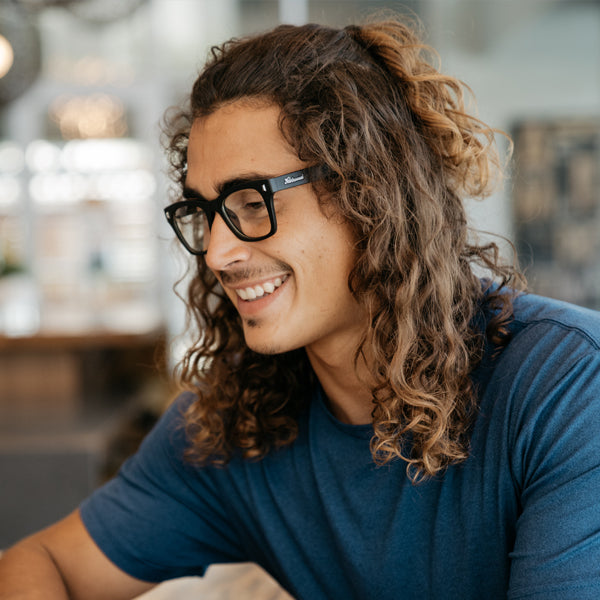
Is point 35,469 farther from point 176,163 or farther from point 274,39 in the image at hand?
point 274,39

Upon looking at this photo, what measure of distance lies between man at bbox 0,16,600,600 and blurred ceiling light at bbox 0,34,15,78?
2314mm

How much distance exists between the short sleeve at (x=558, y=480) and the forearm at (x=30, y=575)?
27.8 inches

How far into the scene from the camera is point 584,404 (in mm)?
891

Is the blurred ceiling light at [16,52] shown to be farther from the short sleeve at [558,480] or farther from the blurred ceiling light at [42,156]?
the short sleeve at [558,480]

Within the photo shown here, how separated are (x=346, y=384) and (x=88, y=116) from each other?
460 centimetres

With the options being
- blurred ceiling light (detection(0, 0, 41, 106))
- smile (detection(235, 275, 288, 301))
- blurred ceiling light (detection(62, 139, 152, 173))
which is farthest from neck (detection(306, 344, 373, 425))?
blurred ceiling light (detection(62, 139, 152, 173))

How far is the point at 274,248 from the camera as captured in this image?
1069 mm

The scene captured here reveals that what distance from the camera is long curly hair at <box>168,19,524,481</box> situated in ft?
3.40

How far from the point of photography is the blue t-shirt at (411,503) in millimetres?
863

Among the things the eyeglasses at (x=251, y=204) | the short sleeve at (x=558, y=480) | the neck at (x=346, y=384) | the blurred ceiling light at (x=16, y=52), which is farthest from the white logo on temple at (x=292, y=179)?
the blurred ceiling light at (x=16, y=52)

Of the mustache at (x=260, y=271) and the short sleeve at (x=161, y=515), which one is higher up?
the mustache at (x=260, y=271)

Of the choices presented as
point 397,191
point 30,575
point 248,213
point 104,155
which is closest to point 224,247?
point 248,213

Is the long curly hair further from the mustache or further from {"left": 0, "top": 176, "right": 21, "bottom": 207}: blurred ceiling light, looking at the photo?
{"left": 0, "top": 176, "right": 21, "bottom": 207}: blurred ceiling light

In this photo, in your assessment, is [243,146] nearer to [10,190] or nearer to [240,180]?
[240,180]
